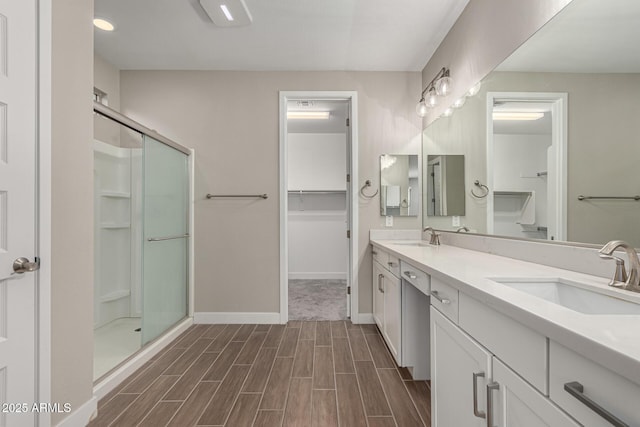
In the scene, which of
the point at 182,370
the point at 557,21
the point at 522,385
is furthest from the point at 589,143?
the point at 182,370

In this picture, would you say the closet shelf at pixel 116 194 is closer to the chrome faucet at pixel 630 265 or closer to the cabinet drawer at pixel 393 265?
the cabinet drawer at pixel 393 265

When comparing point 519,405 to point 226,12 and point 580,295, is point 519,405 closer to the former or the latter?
point 580,295

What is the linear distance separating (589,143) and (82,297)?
7.95 feet

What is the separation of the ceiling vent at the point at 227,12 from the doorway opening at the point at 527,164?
1.81m

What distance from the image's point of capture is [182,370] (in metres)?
1.97

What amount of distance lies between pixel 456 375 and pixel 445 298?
28cm

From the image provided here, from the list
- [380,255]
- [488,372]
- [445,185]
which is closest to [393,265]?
[380,255]

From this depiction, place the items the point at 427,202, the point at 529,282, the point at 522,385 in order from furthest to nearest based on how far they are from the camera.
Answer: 1. the point at 427,202
2. the point at 529,282
3. the point at 522,385

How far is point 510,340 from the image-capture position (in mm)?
740

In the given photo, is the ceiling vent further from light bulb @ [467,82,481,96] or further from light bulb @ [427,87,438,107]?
light bulb @ [467,82,481,96]

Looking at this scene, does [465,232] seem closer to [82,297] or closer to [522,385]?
[522,385]

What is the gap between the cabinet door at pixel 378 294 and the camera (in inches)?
93.1

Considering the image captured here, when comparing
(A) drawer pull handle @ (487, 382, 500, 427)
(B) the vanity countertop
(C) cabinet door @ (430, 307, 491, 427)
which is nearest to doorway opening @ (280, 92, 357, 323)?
(C) cabinet door @ (430, 307, 491, 427)

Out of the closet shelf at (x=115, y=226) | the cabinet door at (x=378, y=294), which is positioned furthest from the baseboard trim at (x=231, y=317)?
the closet shelf at (x=115, y=226)
